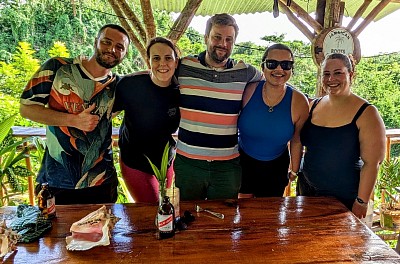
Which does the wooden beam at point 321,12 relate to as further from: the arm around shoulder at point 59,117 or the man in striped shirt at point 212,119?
the arm around shoulder at point 59,117

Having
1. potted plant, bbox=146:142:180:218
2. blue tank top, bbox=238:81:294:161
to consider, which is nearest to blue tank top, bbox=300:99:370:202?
blue tank top, bbox=238:81:294:161

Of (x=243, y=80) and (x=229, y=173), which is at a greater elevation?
(x=243, y=80)

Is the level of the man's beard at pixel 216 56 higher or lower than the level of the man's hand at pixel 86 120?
higher

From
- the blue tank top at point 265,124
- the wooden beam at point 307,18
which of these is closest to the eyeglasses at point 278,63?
the blue tank top at point 265,124

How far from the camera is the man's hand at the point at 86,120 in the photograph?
5.64ft

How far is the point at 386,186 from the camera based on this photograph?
2686 millimetres

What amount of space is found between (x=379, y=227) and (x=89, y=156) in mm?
2717

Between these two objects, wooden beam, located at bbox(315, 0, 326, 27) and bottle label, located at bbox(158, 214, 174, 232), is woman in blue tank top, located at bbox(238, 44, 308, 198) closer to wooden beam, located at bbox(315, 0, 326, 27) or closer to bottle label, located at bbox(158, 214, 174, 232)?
bottle label, located at bbox(158, 214, 174, 232)

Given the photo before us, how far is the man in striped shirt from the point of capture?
1819mm

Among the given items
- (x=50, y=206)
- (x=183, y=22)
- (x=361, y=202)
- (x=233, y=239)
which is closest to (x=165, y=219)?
(x=233, y=239)

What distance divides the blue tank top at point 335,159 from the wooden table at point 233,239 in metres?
0.20

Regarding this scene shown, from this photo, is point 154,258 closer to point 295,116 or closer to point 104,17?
point 295,116

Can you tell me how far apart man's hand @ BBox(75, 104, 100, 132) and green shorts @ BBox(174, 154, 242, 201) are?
0.52m

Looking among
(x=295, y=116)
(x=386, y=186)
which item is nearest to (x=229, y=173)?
(x=295, y=116)
